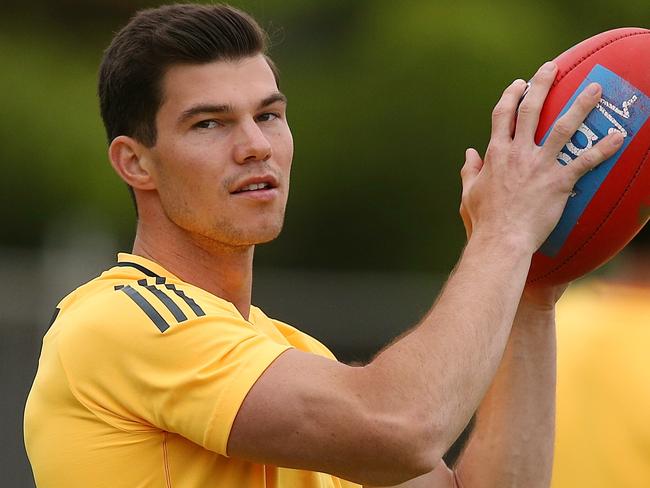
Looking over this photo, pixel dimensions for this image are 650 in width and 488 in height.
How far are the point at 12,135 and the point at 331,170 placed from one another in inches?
109

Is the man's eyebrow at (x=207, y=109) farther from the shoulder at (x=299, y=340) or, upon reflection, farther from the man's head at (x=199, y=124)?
the shoulder at (x=299, y=340)

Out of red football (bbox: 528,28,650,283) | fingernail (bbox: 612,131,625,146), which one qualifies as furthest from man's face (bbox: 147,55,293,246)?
fingernail (bbox: 612,131,625,146)

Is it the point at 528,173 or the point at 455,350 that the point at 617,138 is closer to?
the point at 528,173

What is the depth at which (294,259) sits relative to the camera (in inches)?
445

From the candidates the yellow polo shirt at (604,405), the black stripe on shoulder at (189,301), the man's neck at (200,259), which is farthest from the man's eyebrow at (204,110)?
the yellow polo shirt at (604,405)

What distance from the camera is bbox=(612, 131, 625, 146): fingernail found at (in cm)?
310

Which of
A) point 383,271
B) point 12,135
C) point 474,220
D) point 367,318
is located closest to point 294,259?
point 383,271

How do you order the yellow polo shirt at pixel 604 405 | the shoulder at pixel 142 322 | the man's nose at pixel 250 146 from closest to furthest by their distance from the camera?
the shoulder at pixel 142 322, the man's nose at pixel 250 146, the yellow polo shirt at pixel 604 405

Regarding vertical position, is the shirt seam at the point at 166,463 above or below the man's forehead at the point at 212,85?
below

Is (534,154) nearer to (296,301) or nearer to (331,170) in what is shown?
(296,301)

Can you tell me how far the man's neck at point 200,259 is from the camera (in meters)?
3.31

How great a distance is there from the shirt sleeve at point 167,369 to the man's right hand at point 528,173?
561mm

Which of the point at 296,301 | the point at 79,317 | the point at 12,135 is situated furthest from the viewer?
the point at 12,135

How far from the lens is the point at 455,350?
9.34ft
